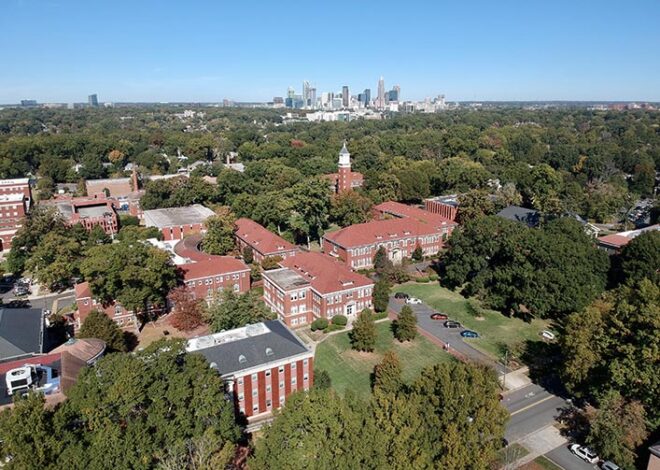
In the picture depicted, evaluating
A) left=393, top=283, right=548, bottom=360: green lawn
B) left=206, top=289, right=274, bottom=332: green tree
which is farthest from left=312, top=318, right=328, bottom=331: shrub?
left=393, top=283, right=548, bottom=360: green lawn

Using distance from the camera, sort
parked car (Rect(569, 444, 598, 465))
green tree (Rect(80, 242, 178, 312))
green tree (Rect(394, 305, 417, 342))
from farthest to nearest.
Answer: green tree (Rect(394, 305, 417, 342)), green tree (Rect(80, 242, 178, 312)), parked car (Rect(569, 444, 598, 465))

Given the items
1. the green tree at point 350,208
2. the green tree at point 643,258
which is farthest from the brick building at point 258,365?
the green tree at point 350,208

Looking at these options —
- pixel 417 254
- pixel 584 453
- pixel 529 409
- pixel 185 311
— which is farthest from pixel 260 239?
pixel 584 453

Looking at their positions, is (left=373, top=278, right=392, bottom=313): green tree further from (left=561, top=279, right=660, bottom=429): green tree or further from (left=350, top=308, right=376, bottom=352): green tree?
(left=561, top=279, right=660, bottom=429): green tree

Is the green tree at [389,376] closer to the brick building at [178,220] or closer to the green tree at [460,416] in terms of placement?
the green tree at [460,416]

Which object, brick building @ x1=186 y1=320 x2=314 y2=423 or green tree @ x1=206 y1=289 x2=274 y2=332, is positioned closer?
brick building @ x1=186 y1=320 x2=314 y2=423

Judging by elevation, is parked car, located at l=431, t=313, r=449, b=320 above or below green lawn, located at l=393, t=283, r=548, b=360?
above
